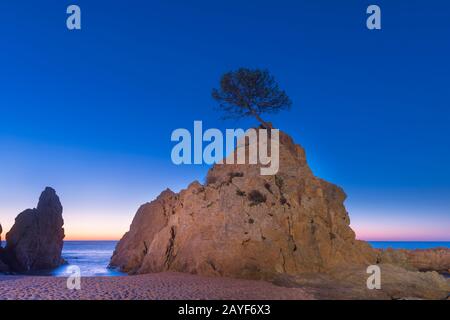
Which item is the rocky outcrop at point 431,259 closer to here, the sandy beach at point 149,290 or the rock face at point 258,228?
the rock face at point 258,228

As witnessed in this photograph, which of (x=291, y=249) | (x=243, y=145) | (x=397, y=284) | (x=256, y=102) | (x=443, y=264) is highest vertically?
(x=256, y=102)

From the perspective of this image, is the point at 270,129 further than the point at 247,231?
Yes

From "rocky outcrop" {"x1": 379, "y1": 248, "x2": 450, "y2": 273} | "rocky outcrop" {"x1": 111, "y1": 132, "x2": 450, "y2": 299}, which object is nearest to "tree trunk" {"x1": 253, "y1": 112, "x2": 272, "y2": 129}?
"rocky outcrop" {"x1": 111, "y1": 132, "x2": 450, "y2": 299}

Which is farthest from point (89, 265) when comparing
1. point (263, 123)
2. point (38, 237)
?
point (263, 123)

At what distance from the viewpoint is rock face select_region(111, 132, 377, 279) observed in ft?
75.3

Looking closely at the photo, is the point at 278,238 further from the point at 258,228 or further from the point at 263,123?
the point at 263,123

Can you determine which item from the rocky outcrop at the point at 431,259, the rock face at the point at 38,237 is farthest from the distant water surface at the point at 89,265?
the rocky outcrop at the point at 431,259

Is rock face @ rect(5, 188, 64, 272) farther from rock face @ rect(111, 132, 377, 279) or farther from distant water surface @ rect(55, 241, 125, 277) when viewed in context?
rock face @ rect(111, 132, 377, 279)

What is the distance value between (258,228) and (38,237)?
31252 mm

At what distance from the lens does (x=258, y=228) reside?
23828 millimetres

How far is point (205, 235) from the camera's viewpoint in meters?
24.4
